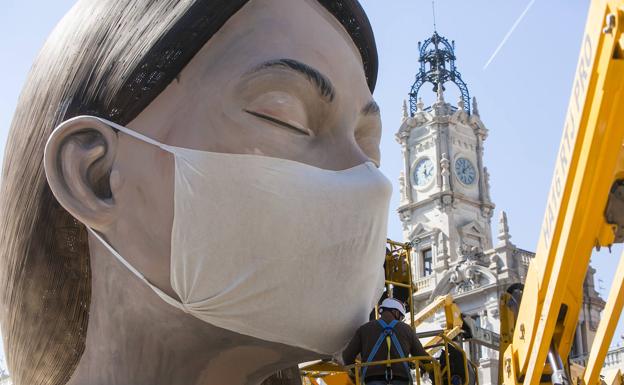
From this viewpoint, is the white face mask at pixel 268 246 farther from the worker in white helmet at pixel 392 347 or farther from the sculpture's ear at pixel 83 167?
the worker in white helmet at pixel 392 347

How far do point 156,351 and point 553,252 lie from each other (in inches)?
176

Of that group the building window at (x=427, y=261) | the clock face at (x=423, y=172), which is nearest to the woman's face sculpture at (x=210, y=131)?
the building window at (x=427, y=261)

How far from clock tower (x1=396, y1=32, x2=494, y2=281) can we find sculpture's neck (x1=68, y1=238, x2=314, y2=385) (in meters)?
36.5

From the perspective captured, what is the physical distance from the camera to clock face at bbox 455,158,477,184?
135 feet

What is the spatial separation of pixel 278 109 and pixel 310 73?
120 mm

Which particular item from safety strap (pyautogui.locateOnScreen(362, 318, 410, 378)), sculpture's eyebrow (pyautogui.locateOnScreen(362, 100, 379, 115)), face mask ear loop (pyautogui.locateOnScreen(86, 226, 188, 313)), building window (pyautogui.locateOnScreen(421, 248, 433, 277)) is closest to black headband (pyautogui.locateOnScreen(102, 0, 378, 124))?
face mask ear loop (pyautogui.locateOnScreen(86, 226, 188, 313))

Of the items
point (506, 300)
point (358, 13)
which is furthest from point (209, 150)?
point (506, 300)

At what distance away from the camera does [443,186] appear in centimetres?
4012

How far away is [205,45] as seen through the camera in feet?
6.59

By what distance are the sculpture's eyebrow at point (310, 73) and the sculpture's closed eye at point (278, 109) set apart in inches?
2.4

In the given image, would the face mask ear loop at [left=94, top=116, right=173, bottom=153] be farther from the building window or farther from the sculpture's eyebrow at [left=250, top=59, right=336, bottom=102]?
the building window

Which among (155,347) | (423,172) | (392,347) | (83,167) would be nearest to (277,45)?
(83,167)

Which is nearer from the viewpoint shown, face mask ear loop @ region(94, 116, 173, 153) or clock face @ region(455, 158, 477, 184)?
face mask ear loop @ region(94, 116, 173, 153)

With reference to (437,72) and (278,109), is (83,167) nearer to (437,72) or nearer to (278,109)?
(278,109)
